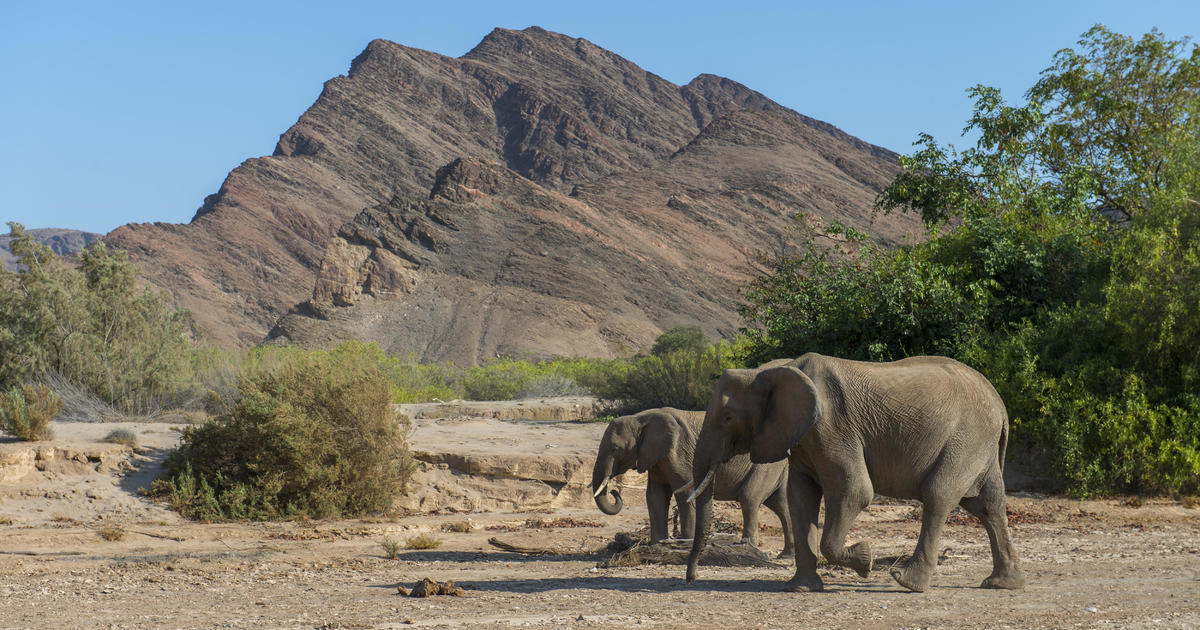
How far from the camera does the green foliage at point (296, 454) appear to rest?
14945 mm

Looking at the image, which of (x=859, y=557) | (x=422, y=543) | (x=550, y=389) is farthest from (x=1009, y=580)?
(x=550, y=389)

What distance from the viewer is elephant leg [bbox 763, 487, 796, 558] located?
11234 mm

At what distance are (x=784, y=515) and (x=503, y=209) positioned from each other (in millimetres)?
81852

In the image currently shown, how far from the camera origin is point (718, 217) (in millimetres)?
109750

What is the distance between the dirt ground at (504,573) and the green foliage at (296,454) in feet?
1.62

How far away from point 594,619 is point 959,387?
3.49 m

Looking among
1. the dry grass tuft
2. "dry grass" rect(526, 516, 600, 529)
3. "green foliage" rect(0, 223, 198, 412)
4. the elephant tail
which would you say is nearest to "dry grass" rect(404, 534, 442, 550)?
the dry grass tuft

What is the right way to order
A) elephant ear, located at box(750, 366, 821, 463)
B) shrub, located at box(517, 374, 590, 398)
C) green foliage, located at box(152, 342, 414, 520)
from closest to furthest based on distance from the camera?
1. elephant ear, located at box(750, 366, 821, 463)
2. green foliage, located at box(152, 342, 414, 520)
3. shrub, located at box(517, 374, 590, 398)

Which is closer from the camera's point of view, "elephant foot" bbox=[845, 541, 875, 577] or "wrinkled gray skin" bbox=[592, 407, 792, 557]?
"elephant foot" bbox=[845, 541, 875, 577]

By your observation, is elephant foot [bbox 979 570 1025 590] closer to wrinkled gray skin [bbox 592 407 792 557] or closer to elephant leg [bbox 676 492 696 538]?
wrinkled gray skin [bbox 592 407 792 557]

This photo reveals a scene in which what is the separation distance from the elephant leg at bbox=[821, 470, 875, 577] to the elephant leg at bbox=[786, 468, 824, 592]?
→ 1.06ft

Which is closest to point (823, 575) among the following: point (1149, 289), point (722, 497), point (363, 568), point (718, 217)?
point (722, 497)

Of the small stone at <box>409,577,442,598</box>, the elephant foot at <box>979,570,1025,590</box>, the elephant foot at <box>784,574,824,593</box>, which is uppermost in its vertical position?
the elephant foot at <box>979,570,1025,590</box>

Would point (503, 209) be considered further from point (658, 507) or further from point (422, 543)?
point (658, 507)
